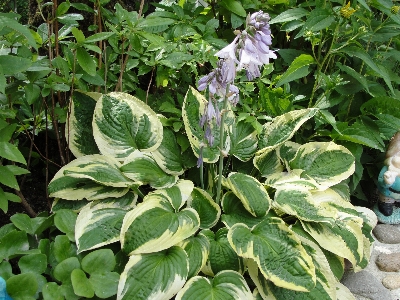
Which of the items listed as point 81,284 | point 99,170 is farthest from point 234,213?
point 81,284

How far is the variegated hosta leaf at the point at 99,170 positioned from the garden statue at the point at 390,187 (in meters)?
1.27

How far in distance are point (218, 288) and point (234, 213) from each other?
0.36 meters

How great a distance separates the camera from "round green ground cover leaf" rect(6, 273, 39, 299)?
144 centimetres

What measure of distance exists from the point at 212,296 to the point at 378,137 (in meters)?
1.26

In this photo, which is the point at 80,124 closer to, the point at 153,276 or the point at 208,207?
the point at 208,207

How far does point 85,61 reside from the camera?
1661 mm

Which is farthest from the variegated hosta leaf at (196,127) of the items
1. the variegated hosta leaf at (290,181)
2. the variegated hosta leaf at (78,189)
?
the variegated hosta leaf at (78,189)

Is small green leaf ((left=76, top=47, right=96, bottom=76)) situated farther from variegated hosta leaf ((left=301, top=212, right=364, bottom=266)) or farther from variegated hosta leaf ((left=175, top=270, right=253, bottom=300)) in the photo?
variegated hosta leaf ((left=301, top=212, right=364, bottom=266))

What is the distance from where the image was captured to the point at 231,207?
1.95 m

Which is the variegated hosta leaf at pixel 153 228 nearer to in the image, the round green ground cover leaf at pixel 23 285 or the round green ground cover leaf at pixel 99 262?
the round green ground cover leaf at pixel 99 262

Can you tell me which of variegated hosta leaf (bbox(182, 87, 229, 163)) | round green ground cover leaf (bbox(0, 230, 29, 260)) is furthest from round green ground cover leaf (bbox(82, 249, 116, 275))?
variegated hosta leaf (bbox(182, 87, 229, 163))

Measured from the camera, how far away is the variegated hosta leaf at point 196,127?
2.02m

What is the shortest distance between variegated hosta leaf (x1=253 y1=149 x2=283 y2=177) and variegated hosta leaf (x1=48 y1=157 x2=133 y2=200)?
2.08ft

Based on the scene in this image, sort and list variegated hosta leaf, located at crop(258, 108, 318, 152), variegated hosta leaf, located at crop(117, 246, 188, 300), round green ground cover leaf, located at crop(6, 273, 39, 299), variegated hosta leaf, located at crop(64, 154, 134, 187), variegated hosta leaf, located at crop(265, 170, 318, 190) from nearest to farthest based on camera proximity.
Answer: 1. round green ground cover leaf, located at crop(6, 273, 39, 299)
2. variegated hosta leaf, located at crop(117, 246, 188, 300)
3. variegated hosta leaf, located at crop(64, 154, 134, 187)
4. variegated hosta leaf, located at crop(265, 170, 318, 190)
5. variegated hosta leaf, located at crop(258, 108, 318, 152)
